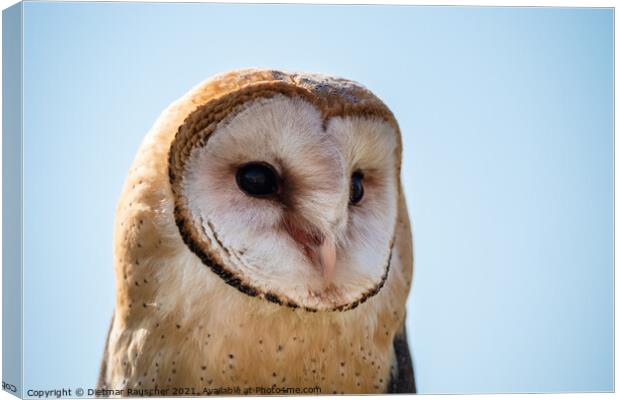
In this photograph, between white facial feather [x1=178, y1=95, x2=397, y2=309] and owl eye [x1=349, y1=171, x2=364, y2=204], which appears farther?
owl eye [x1=349, y1=171, x2=364, y2=204]

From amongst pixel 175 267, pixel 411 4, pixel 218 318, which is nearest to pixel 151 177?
pixel 175 267

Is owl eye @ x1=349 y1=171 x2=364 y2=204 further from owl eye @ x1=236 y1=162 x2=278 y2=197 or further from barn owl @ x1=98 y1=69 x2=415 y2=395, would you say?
owl eye @ x1=236 y1=162 x2=278 y2=197

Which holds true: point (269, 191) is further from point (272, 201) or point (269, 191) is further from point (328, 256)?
point (328, 256)

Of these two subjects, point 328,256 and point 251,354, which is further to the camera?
point 251,354

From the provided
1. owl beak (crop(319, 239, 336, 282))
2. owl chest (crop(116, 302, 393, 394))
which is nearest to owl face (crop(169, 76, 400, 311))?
owl beak (crop(319, 239, 336, 282))

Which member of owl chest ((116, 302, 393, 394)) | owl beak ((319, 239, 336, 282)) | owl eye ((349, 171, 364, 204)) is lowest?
owl chest ((116, 302, 393, 394))

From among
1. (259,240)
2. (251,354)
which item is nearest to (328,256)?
(259,240)

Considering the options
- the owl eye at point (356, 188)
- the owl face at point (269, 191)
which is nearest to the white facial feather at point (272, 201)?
the owl face at point (269, 191)

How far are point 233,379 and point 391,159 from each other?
0.79 meters

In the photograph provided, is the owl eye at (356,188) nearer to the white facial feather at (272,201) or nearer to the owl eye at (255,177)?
the white facial feather at (272,201)

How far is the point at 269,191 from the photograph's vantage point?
2.28 meters

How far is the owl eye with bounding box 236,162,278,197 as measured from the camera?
226 centimetres

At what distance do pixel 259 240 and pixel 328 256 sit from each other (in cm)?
19

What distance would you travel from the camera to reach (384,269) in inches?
97.0
